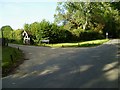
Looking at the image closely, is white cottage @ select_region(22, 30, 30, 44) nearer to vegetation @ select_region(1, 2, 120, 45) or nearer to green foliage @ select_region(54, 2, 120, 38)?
vegetation @ select_region(1, 2, 120, 45)

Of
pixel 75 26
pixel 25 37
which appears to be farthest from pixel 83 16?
pixel 25 37

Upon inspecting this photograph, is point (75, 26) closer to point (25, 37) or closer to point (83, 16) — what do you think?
point (83, 16)

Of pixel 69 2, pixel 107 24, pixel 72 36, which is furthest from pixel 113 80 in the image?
pixel 107 24

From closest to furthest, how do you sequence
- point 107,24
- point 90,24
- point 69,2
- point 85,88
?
1. point 85,88
2. point 69,2
3. point 90,24
4. point 107,24

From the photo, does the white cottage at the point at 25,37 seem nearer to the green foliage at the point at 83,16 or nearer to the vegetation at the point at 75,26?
the vegetation at the point at 75,26

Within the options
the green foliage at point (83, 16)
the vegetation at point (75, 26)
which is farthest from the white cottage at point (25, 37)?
the green foliage at point (83, 16)

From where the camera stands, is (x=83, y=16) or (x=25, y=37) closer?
(x=25, y=37)

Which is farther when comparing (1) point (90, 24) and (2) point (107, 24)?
(2) point (107, 24)

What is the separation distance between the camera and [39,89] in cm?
1170

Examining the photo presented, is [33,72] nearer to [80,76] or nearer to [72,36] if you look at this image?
[80,76]

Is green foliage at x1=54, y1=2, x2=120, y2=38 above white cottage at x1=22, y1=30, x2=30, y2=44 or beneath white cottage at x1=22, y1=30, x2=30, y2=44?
above

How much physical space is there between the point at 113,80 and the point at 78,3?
183ft

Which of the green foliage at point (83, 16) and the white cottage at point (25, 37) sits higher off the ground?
the green foliage at point (83, 16)

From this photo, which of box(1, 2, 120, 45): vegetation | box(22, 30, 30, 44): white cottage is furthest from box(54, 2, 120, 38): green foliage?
box(22, 30, 30, 44): white cottage
